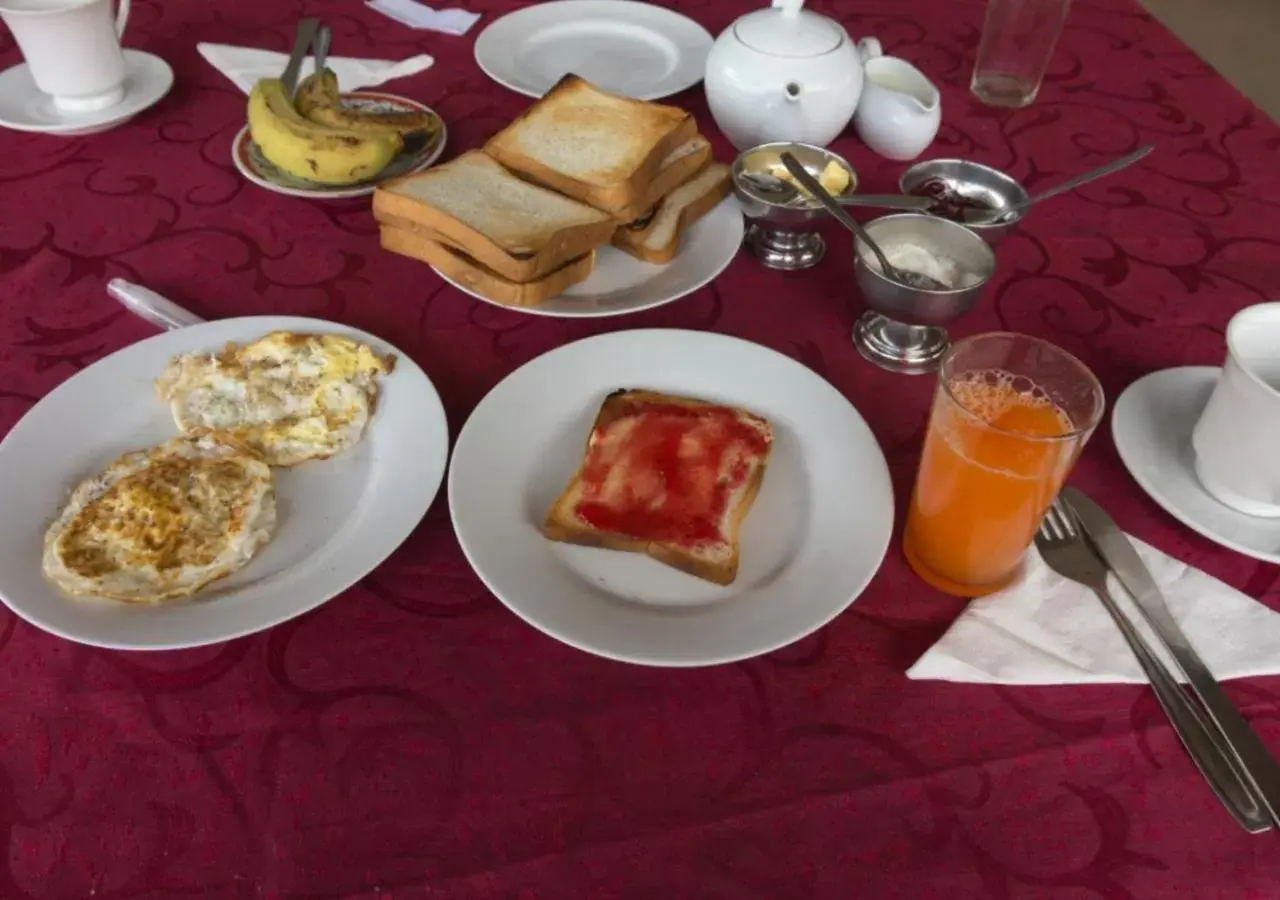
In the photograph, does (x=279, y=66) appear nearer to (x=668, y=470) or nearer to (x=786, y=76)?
(x=786, y=76)

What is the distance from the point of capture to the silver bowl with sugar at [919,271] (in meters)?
0.92

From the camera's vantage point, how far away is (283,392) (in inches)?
34.3

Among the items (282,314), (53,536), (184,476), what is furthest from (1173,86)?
(53,536)

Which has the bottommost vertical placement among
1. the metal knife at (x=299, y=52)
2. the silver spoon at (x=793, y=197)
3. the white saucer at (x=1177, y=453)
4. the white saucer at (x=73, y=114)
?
the white saucer at (x=73, y=114)

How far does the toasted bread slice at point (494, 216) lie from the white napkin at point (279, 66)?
1.03 feet

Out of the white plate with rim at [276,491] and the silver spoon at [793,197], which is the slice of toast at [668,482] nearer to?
the white plate with rim at [276,491]

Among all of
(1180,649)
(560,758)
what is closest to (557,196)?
(560,758)

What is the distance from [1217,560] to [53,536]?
96 centimetres

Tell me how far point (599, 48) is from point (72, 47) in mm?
727

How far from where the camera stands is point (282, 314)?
1.01 metres

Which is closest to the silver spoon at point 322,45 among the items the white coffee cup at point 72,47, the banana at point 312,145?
the banana at point 312,145

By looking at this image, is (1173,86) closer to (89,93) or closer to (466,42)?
(466,42)

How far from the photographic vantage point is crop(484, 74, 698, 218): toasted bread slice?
3.66 feet

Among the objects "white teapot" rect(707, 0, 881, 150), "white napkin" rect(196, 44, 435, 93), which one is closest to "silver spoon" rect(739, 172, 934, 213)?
"white teapot" rect(707, 0, 881, 150)
